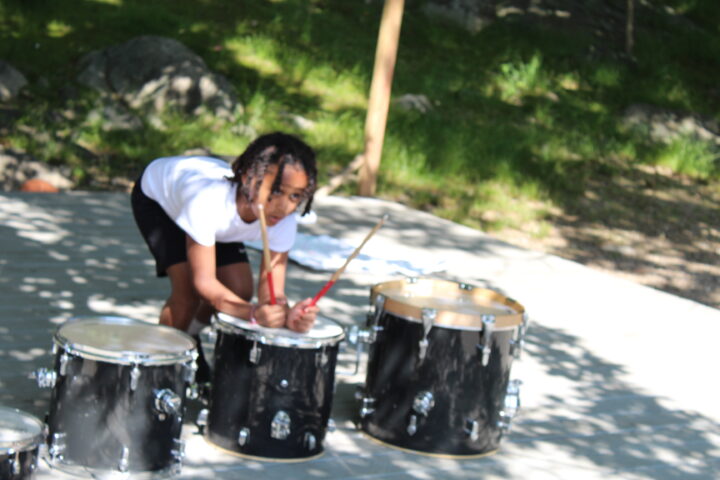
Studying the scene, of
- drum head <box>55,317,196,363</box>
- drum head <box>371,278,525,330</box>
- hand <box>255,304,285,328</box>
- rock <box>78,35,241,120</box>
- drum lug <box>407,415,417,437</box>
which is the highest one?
rock <box>78,35,241,120</box>

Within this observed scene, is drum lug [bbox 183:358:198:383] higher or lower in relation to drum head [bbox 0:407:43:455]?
higher

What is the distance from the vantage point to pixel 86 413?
310cm

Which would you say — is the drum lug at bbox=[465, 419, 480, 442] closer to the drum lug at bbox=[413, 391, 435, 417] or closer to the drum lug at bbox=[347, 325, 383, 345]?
the drum lug at bbox=[413, 391, 435, 417]

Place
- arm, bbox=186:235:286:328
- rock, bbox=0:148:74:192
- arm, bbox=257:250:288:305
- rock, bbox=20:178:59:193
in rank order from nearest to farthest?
arm, bbox=186:235:286:328, arm, bbox=257:250:288:305, rock, bbox=20:178:59:193, rock, bbox=0:148:74:192

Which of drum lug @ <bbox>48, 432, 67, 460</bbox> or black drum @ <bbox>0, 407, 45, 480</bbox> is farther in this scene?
drum lug @ <bbox>48, 432, 67, 460</bbox>

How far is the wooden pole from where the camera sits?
7.79 metres

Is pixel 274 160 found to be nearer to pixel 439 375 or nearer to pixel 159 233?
pixel 159 233

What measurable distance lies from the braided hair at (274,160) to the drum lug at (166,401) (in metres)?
0.74

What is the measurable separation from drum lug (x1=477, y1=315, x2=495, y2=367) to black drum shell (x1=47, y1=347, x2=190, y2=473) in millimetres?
1021

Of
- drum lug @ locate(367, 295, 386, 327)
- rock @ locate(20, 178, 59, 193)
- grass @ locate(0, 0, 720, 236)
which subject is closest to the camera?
drum lug @ locate(367, 295, 386, 327)

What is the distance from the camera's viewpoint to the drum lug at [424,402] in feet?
11.9

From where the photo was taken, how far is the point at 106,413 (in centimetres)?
309

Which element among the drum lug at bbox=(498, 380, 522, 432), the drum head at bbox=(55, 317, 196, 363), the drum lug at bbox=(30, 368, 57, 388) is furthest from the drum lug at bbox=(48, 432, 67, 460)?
the drum lug at bbox=(498, 380, 522, 432)

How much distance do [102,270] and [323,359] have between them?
242 centimetres
